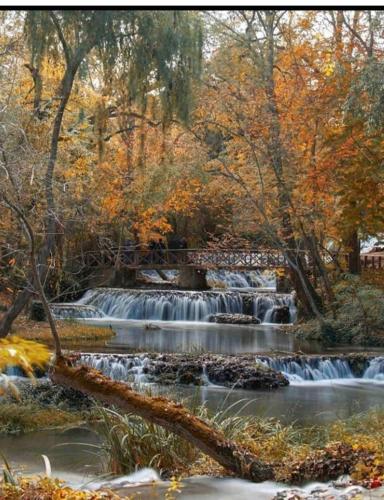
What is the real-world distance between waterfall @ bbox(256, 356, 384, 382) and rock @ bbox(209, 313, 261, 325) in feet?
16.0

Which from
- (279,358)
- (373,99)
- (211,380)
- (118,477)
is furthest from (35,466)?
(373,99)

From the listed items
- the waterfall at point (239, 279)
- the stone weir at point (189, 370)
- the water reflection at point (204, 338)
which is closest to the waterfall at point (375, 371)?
the stone weir at point (189, 370)

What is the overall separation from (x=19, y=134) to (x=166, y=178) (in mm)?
6377

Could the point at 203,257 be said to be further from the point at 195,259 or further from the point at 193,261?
the point at 193,261

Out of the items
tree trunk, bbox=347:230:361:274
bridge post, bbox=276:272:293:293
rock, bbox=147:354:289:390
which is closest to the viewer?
rock, bbox=147:354:289:390

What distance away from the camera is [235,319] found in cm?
1442

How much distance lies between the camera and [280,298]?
603 inches

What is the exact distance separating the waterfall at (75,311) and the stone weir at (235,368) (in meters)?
4.97

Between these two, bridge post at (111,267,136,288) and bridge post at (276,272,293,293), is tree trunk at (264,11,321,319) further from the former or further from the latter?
bridge post at (111,267,136,288)

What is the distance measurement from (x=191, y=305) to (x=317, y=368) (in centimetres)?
604

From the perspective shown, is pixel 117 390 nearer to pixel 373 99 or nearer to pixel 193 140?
pixel 373 99

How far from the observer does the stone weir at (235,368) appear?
8.71 metres

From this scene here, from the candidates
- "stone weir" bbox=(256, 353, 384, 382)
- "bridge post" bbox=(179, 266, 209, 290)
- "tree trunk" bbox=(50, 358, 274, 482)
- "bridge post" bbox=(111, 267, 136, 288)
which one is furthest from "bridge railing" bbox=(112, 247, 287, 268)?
"tree trunk" bbox=(50, 358, 274, 482)

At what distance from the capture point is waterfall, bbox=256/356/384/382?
9.30 meters
